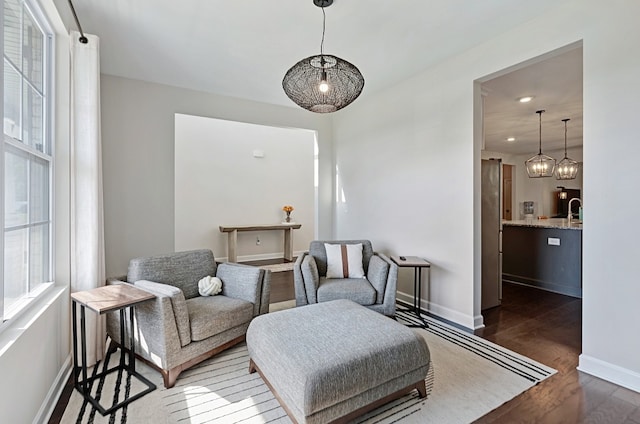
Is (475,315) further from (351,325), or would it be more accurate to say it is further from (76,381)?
(76,381)

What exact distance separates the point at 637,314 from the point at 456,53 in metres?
2.60

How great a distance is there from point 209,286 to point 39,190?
54.2 inches

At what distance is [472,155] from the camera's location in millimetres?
3035

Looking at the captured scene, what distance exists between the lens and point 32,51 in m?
1.97

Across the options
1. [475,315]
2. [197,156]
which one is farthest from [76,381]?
[197,156]

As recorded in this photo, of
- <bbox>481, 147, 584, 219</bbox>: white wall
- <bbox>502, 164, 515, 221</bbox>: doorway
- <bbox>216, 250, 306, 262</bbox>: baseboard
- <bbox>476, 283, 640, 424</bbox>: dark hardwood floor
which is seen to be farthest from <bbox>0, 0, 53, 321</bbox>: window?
<bbox>481, 147, 584, 219</bbox>: white wall

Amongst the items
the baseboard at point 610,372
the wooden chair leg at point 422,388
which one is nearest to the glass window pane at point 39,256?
the wooden chair leg at point 422,388

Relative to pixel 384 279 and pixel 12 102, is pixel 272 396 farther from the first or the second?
pixel 12 102

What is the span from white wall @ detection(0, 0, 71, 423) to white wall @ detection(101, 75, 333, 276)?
133 centimetres

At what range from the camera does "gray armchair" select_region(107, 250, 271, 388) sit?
2.11 metres

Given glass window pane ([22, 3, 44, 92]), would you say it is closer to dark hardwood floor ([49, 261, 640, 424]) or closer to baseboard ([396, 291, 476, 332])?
dark hardwood floor ([49, 261, 640, 424])

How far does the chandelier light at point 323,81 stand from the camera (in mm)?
2098

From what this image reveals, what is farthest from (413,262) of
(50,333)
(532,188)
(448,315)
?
(532,188)

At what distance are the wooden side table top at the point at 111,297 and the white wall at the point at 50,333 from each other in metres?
0.19
